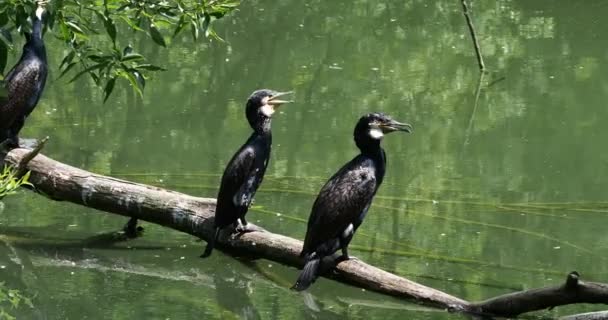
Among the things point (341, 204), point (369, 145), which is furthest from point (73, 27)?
point (369, 145)

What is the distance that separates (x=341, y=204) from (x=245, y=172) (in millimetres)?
769

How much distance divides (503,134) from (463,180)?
1.38 m

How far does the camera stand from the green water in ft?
21.5

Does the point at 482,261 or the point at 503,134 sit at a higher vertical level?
the point at 503,134

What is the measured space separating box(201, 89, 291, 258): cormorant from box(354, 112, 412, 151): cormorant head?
670 mm

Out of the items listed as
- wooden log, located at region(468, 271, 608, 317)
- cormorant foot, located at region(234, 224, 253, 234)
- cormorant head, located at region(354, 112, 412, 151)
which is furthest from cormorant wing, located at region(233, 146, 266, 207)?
wooden log, located at region(468, 271, 608, 317)

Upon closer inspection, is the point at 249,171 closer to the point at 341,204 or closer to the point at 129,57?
the point at 341,204

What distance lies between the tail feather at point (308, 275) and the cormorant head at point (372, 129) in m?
0.80

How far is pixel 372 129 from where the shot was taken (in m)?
6.50

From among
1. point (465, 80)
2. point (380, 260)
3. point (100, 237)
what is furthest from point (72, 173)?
point (465, 80)

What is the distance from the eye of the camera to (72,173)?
23.4ft

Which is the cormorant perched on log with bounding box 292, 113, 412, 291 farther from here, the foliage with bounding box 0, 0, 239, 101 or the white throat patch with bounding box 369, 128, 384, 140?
the foliage with bounding box 0, 0, 239, 101

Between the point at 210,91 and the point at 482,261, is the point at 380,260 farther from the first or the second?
the point at 210,91

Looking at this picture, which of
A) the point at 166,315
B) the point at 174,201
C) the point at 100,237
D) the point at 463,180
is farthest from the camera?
the point at 463,180
